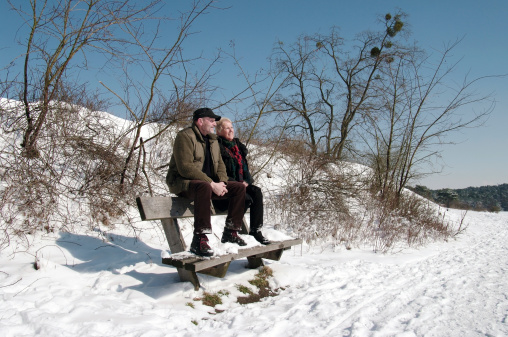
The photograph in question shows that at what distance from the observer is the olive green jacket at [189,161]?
11.4 ft

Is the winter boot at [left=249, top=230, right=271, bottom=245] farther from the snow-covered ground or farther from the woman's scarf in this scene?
the woman's scarf

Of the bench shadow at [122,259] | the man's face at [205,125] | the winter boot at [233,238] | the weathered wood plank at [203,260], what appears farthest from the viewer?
the man's face at [205,125]

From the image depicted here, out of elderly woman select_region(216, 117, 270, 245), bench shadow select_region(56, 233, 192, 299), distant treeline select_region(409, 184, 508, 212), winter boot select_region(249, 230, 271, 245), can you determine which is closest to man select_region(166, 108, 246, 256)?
elderly woman select_region(216, 117, 270, 245)

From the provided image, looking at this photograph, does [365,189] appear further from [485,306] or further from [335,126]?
[335,126]

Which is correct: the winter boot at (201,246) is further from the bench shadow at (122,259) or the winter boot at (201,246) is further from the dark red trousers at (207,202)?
the bench shadow at (122,259)

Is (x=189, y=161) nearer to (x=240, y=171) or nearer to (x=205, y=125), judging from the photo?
(x=205, y=125)

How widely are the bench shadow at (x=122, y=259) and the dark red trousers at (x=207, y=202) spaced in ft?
1.85

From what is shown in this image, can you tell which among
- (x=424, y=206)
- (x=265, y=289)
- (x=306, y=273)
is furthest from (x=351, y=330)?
(x=424, y=206)

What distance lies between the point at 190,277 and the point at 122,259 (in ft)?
3.36

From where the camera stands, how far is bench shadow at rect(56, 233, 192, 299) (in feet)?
10.7

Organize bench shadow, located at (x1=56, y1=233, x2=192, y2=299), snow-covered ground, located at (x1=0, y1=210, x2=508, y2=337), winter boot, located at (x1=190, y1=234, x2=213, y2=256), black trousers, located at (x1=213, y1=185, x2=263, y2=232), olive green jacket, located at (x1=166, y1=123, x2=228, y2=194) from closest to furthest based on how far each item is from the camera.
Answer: snow-covered ground, located at (x1=0, y1=210, x2=508, y2=337) < winter boot, located at (x1=190, y1=234, x2=213, y2=256) < bench shadow, located at (x1=56, y1=233, x2=192, y2=299) < olive green jacket, located at (x1=166, y1=123, x2=228, y2=194) < black trousers, located at (x1=213, y1=185, x2=263, y2=232)

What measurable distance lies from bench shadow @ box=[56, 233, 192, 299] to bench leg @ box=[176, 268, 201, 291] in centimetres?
5

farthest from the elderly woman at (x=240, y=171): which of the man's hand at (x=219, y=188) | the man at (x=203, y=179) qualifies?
the man's hand at (x=219, y=188)

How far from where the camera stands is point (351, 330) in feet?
8.75
